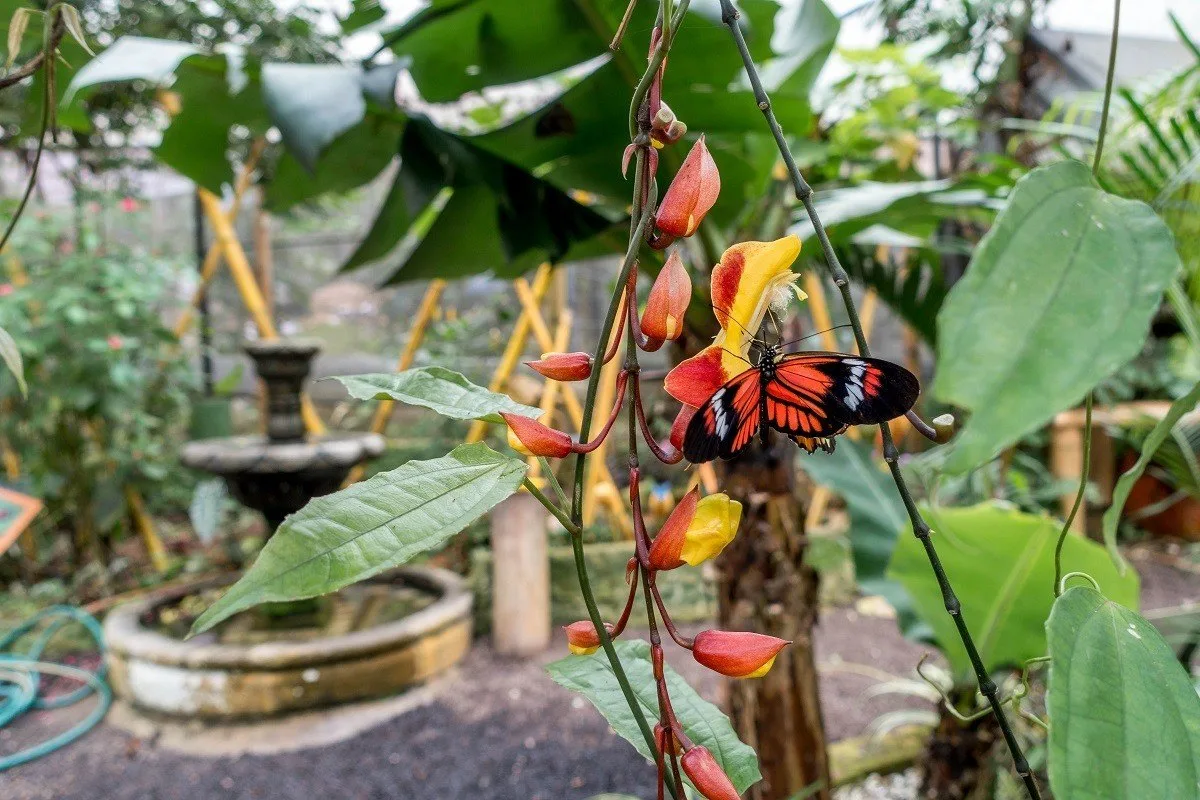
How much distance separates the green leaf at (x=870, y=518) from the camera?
1246mm

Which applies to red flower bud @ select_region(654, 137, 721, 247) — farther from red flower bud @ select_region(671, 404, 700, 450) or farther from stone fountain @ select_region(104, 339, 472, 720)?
stone fountain @ select_region(104, 339, 472, 720)

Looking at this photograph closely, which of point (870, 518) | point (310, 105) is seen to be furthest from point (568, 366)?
point (870, 518)

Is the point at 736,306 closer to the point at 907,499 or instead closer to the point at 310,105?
the point at 907,499

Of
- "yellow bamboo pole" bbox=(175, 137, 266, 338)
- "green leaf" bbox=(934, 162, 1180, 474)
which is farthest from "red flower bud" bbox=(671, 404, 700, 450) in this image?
"yellow bamboo pole" bbox=(175, 137, 266, 338)

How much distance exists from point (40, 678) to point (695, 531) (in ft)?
8.50

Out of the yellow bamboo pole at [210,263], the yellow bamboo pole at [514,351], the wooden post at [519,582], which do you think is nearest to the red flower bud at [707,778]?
the wooden post at [519,582]

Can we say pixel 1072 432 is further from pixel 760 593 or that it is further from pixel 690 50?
pixel 690 50

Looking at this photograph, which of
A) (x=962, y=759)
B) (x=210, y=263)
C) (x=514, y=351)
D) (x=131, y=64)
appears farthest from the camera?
(x=210, y=263)

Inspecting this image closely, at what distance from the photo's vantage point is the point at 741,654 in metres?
0.25

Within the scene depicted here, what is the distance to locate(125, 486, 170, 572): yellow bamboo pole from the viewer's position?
9.27ft

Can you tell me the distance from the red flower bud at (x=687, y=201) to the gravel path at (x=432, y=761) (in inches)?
60.3

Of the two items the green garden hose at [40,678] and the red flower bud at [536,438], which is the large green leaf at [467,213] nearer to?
the red flower bud at [536,438]

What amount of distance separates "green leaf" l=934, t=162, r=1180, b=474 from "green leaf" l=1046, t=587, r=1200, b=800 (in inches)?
2.5

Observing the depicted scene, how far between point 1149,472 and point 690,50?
3.43 meters
